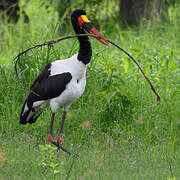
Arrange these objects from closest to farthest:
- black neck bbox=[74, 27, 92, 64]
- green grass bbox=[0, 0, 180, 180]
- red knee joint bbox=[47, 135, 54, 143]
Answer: green grass bbox=[0, 0, 180, 180]
black neck bbox=[74, 27, 92, 64]
red knee joint bbox=[47, 135, 54, 143]

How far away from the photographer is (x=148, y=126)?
4953mm

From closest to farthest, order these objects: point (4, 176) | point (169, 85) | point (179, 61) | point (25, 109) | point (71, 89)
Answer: point (4, 176) < point (71, 89) < point (25, 109) < point (169, 85) < point (179, 61)

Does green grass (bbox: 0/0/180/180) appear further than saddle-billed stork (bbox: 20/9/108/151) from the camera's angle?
No

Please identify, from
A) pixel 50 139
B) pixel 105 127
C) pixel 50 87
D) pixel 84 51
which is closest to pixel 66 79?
pixel 50 87

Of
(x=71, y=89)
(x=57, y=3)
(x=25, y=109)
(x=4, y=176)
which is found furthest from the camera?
(x=57, y=3)

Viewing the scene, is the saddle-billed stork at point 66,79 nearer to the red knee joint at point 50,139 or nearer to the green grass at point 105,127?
the red knee joint at point 50,139

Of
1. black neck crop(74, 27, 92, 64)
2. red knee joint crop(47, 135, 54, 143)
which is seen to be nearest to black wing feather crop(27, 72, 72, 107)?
black neck crop(74, 27, 92, 64)

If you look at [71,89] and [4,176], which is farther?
[71,89]

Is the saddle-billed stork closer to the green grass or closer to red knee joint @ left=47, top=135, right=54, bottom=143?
red knee joint @ left=47, top=135, right=54, bottom=143

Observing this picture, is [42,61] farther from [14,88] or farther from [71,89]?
[71,89]

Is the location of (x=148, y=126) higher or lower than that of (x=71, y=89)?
lower

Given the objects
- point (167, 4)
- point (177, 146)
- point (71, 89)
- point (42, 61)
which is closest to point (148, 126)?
point (177, 146)

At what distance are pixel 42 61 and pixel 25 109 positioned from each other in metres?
0.84

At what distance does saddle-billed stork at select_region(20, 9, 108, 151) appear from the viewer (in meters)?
4.42
